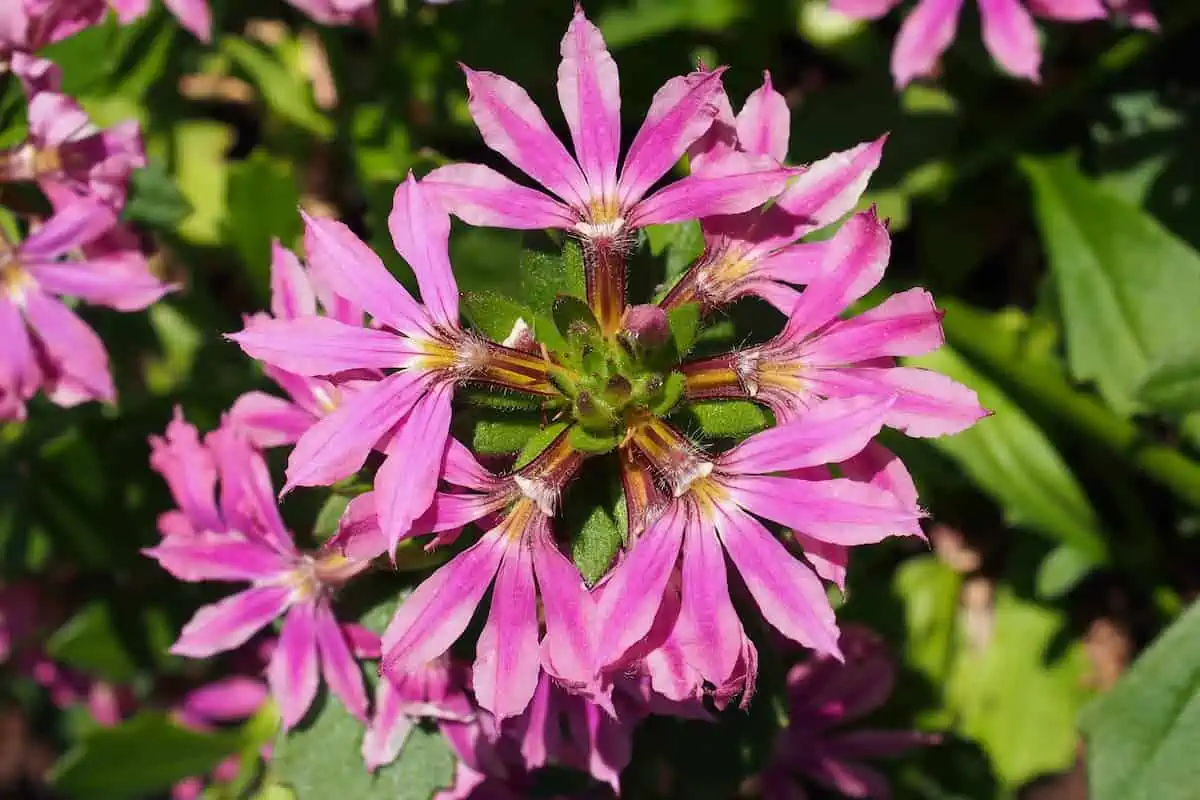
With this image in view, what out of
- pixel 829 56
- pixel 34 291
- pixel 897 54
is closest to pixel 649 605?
pixel 34 291

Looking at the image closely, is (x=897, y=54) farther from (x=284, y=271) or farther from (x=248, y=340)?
(x=248, y=340)

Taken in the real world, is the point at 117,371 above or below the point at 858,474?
below

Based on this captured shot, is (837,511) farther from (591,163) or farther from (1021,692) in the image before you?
(1021,692)

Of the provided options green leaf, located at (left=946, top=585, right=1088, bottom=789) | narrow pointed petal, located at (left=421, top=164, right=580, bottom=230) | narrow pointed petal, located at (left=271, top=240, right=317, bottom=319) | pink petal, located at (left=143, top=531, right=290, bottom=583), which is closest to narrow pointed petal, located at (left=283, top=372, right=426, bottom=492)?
narrow pointed petal, located at (left=421, top=164, right=580, bottom=230)

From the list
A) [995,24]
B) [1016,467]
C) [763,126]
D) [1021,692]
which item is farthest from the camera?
[1021,692]

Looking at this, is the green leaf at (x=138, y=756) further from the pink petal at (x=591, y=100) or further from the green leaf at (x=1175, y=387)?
the green leaf at (x=1175, y=387)

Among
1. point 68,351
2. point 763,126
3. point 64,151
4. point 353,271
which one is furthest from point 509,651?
point 64,151
